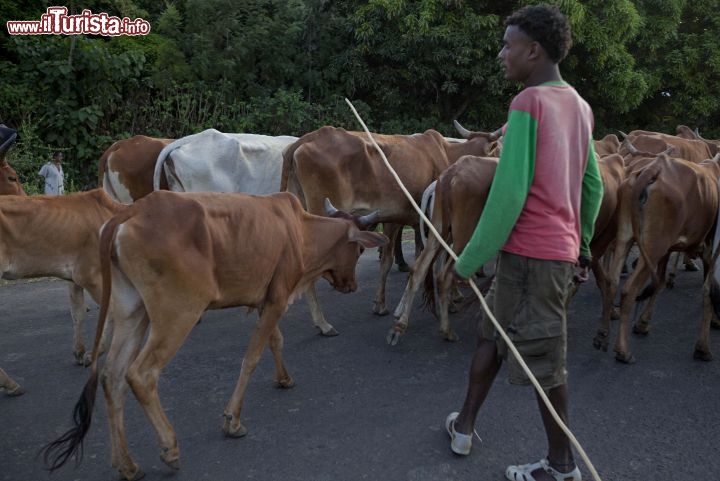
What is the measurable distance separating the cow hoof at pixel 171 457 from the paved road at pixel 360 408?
2.7 inches

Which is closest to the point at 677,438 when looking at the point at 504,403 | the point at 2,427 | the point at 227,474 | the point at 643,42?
the point at 504,403

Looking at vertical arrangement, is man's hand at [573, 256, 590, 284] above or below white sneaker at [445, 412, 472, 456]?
above

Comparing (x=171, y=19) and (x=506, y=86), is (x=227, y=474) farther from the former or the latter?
(x=506, y=86)

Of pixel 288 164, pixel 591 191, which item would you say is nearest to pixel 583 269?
pixel 591 191

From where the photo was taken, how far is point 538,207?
3.10 metres

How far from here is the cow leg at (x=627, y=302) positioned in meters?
5.53

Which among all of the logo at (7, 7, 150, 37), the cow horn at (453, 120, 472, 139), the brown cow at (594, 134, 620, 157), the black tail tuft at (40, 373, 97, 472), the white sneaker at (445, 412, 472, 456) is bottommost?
the white sneaker at (445, 412, 472, 456)

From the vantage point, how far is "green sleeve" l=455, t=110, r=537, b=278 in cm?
292

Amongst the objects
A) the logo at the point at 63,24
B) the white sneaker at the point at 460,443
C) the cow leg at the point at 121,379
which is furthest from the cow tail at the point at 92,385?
the logo at the point at 63,24

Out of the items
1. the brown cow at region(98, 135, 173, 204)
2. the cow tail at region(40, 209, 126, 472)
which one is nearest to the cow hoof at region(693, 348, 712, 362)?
the cow tail at region(40, 209, 126, 472)

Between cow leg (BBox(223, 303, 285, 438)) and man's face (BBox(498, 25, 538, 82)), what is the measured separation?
6.69 ft

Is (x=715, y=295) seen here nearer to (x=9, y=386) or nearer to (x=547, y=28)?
(x=547, y=28)

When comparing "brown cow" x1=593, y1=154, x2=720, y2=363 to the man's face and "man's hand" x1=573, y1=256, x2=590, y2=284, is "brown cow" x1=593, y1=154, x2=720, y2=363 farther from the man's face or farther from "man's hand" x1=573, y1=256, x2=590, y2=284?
the man's face

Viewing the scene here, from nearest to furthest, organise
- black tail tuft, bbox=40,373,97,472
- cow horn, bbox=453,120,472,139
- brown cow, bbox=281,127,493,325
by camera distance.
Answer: black tail tuft, bbox=40,373,97,472 → brown cow, bbox=281,127,493,325 → cow horn, bbox=453,120,472,139
